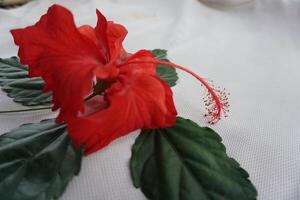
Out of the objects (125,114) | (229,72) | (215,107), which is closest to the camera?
(125,114)

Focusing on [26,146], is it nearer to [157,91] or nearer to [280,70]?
[157,91]

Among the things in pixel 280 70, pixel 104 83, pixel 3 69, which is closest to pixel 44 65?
pixel 104 83

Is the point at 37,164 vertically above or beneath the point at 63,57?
beneath

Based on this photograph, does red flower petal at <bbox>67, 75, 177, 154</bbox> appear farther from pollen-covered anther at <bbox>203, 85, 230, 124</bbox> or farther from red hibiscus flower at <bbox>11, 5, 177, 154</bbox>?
pollen-covered anther at <bbox>203, 85, 230, 124</bbox>

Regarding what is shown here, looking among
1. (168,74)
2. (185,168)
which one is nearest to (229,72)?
(168,74)

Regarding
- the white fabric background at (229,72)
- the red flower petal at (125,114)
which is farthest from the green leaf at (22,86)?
the red flower petal at (125,114)

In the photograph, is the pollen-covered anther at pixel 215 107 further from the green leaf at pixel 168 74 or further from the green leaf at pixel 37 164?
the green leaf at pixel 37 164

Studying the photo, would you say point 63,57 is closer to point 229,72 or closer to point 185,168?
point 185,168
